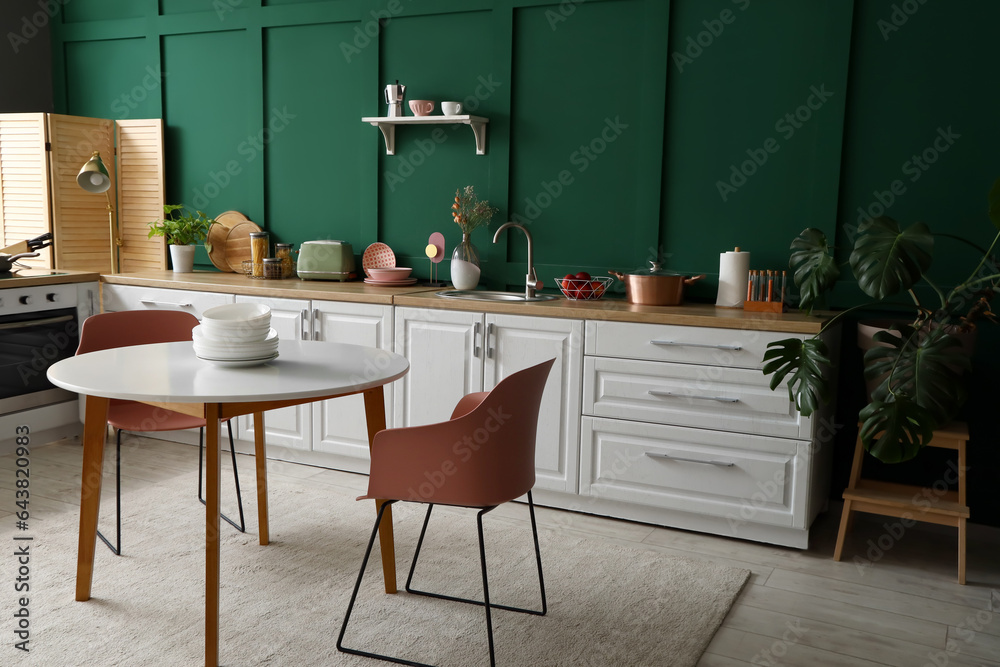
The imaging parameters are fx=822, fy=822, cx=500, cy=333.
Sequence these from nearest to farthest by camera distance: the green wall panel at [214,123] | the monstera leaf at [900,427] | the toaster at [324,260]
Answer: the monstera leaf at [900,427] → the toaster at [324,260] → the green wall panel at [214,123]

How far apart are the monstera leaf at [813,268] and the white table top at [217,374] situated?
1.51 m

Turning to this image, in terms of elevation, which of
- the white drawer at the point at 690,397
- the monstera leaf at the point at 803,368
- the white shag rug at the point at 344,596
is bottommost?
the white shag rug at the point at 344,596

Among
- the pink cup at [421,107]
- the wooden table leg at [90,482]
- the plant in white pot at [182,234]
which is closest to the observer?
the wooden table leg at [90,482]

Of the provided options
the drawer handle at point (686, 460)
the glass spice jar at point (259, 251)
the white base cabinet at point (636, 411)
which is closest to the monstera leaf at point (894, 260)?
the white base cabinet at point (636, 411)

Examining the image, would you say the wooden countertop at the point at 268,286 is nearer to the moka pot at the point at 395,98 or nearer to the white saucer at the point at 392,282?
the white saucer at the point at 392,282

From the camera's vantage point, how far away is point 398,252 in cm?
427

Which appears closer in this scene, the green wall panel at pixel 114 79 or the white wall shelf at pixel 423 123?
the white wall shelf at pixel 423 123

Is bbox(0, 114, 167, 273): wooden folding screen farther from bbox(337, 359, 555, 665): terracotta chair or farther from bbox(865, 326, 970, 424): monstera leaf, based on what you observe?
bbox(865, 326, 970, 424): monstera leaf

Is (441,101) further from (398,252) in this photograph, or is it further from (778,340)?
(778,340)

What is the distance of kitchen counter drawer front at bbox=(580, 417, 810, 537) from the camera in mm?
3004

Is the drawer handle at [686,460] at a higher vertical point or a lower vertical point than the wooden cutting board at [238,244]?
lower

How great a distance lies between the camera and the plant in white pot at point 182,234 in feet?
14.7

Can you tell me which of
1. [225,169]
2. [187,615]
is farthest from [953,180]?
[225,169]

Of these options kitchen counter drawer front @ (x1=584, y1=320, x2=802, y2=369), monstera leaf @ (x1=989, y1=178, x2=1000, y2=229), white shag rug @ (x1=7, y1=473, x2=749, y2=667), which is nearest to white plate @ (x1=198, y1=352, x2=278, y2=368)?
white shag rug @ (x1=7, y1=473, x2=749, y2=667)
